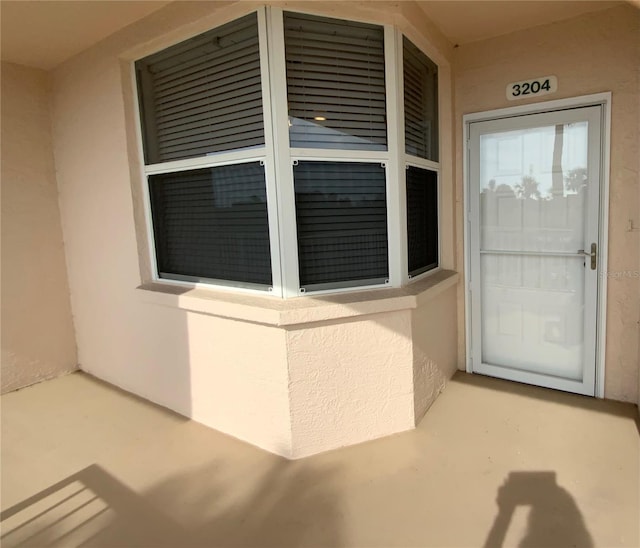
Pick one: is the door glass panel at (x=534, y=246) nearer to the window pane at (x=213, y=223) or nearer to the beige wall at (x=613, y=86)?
the beige wall at (x=613, y=86)

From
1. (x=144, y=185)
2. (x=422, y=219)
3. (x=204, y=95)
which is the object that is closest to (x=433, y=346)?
(x=422, y=219)

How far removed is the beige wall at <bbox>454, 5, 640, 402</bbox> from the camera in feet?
8.98

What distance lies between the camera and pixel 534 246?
320 cm

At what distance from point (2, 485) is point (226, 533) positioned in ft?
4.63

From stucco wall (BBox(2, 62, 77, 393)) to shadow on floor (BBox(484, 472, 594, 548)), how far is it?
3784 millimetres

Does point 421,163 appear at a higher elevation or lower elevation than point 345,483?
higher

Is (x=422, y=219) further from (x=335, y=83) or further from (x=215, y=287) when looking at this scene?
(x=215, y=287)

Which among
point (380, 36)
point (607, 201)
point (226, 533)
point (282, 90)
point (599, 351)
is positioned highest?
point (380, 36)

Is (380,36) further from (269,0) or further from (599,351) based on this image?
(599,351)

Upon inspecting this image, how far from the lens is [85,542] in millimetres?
1929

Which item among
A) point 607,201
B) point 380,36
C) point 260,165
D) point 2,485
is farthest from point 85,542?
point 607,201

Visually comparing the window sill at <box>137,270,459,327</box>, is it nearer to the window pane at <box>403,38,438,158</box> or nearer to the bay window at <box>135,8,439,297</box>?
the bay window at <box>135,8,439,297</box>

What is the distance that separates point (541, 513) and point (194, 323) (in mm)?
2208

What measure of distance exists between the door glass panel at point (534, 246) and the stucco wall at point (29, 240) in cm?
371
